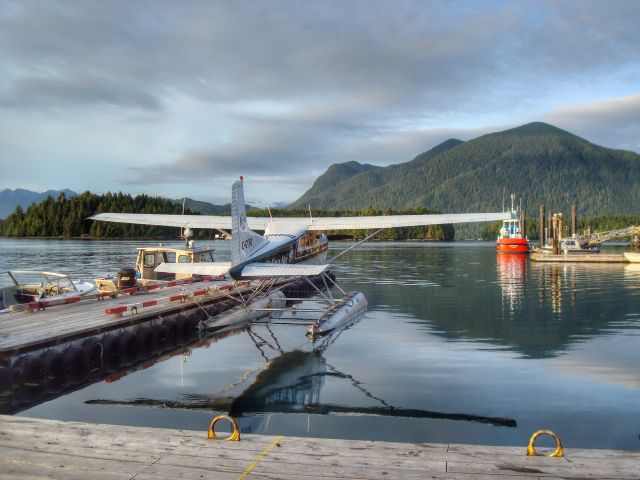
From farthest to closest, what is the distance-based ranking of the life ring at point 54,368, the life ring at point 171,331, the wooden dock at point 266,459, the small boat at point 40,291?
the small boat at point 40,291
the life ring at point 171,331
the life ring at point 54,368
the wooden dock at point 266,459

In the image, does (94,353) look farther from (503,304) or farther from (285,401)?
(503,304)

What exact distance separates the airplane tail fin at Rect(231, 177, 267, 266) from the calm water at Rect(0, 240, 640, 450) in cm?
286

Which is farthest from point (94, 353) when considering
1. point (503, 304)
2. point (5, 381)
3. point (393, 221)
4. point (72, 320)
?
point (503, 304)

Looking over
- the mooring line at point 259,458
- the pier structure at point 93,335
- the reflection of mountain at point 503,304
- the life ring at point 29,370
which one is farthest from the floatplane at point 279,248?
the mooring line at point 259,458

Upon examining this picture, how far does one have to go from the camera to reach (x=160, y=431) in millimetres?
6277

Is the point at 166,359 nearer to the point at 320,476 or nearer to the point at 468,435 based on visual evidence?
the point at 468,435

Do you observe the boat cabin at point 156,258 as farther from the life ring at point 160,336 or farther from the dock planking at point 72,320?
the life ring at point 160,336

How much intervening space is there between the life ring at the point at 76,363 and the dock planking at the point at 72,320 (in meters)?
0.28

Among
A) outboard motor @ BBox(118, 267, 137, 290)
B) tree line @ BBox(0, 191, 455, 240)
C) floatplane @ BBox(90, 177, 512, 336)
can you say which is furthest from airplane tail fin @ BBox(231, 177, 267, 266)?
tree line @ BBox(0, 191, 455, 240)

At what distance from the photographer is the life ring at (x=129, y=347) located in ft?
45.1

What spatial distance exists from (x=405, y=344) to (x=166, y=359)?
710 cm

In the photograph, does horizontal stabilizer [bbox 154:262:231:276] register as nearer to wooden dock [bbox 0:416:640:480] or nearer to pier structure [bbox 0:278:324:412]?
pier structure [bbox 0:278:324:412]

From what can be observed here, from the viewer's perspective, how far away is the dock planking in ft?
36.9

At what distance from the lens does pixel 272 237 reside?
59.9ft
